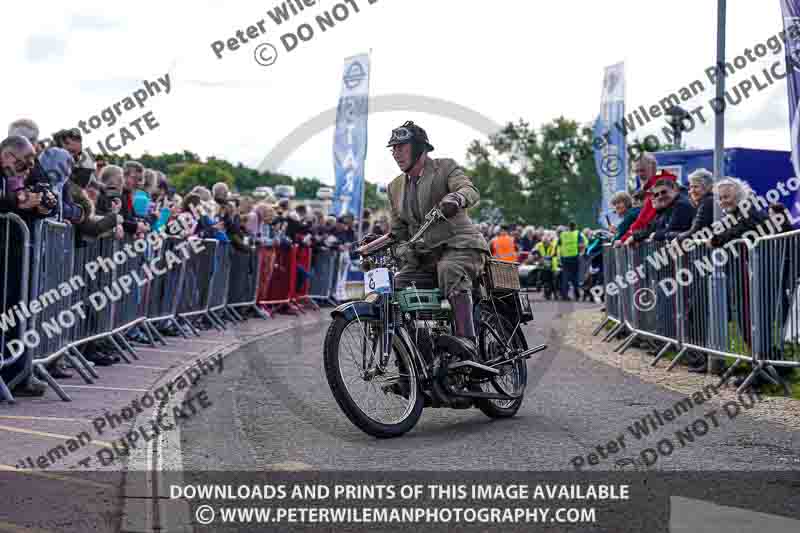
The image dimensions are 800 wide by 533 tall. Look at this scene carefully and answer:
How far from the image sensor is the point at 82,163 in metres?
10.7

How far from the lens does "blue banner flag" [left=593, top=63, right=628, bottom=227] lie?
25359mm

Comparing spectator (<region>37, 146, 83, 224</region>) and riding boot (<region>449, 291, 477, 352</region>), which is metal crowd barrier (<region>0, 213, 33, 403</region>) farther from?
riding boot (<region>449, 291, 477, 352</region>)

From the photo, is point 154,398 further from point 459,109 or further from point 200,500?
point 459,109

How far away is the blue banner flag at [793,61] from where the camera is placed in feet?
35.2

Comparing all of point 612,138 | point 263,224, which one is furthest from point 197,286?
point 612,138

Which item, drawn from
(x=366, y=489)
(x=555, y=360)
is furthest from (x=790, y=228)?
(x=366, y=489)

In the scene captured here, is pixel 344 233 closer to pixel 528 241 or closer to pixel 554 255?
pixel 554 255

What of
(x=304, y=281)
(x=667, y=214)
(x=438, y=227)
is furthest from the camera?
(x=304, y=281)

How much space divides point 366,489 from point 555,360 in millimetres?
7825

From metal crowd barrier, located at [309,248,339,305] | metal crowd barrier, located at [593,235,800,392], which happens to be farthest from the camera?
metal crowd barrier, located at [309,248,339,305]


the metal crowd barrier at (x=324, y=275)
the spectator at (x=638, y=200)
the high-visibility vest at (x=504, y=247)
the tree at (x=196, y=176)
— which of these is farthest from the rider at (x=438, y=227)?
the tree at (x=196, y=176)

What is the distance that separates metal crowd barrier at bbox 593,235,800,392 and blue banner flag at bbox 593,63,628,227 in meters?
11.7

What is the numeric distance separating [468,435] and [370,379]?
79 centimetres

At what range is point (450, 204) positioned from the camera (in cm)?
725
